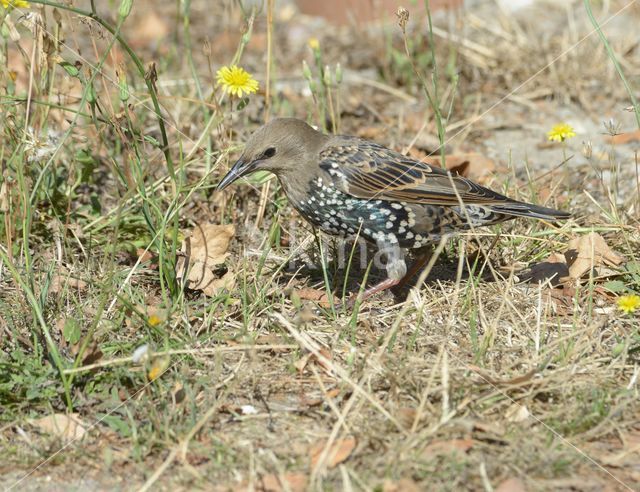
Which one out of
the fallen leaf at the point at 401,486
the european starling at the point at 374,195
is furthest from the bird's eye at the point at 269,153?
the fallen leaf at the point at 401,486

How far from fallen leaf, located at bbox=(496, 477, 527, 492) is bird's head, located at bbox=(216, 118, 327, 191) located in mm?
2182

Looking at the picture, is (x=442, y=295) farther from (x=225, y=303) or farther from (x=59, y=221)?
(x=59, y=221)

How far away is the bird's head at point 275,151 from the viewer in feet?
15.7

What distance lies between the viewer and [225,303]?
14.6ft

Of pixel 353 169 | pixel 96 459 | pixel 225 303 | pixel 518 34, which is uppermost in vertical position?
pixel 518 34

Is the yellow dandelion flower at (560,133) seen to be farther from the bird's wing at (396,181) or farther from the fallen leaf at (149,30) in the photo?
the fallen leaf at (149,30)

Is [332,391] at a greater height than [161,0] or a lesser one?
lesser

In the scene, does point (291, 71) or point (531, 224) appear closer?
point (531, 224)

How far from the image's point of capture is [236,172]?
4.77 m

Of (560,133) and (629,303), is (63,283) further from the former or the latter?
(560,133)

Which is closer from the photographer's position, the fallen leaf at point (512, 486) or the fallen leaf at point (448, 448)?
the fallen leaf at point (512, 486)

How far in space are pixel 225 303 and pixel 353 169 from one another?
1.01 meters

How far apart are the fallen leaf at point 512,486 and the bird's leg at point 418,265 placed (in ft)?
6.58

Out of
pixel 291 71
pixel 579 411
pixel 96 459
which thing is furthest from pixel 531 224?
pixel 291 71
